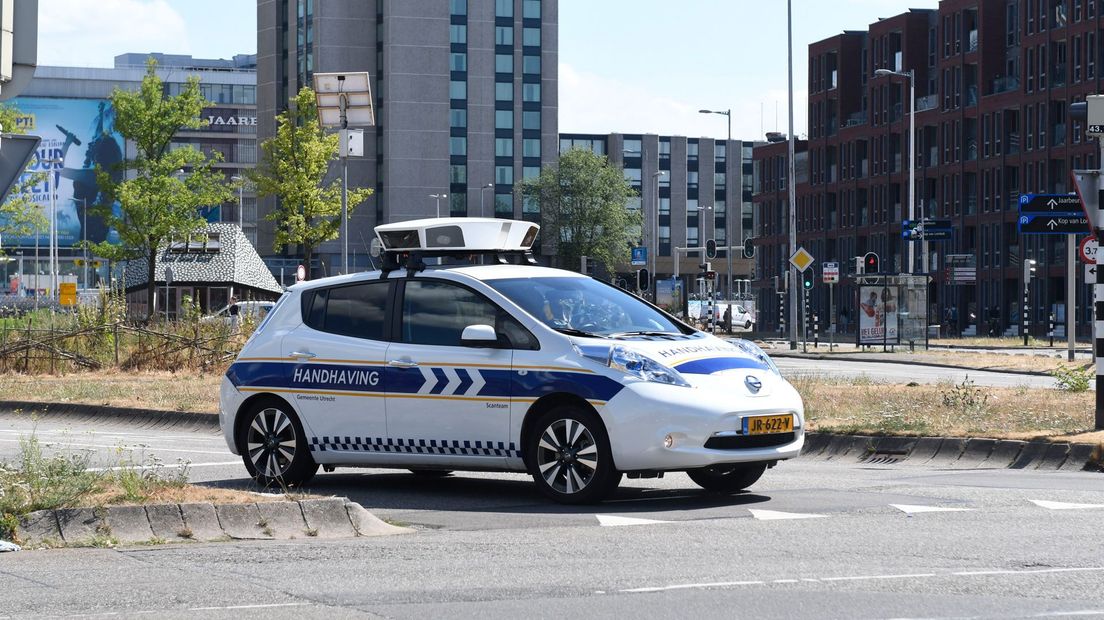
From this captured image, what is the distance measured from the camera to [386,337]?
42.1 feet

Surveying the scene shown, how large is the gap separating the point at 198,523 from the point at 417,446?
2.75 meters

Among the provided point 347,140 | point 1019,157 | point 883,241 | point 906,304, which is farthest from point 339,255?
point 347,140

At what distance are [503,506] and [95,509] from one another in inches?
124

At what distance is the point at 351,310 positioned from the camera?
43.2ft

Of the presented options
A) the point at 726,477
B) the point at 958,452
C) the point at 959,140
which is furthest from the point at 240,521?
the point at 959,140

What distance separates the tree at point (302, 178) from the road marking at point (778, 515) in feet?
176

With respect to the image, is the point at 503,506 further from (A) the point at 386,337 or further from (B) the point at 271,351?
(B) the point at 271,351

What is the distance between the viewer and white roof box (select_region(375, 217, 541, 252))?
13.3 meters

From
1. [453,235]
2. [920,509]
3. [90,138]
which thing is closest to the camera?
[920,509]

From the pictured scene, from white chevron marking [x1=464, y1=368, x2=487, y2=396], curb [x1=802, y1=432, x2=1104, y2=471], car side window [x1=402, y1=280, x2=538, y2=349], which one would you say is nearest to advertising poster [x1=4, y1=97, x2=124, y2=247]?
curb [x1=802, y1=432, x2=1104, y2=471]

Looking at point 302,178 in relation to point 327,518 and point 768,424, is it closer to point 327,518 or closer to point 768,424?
point 768,424

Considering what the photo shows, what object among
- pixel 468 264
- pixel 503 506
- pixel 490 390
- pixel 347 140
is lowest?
pixel 503 506

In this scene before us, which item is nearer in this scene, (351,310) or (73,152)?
(351,310)

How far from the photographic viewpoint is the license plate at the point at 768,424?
455 inches
